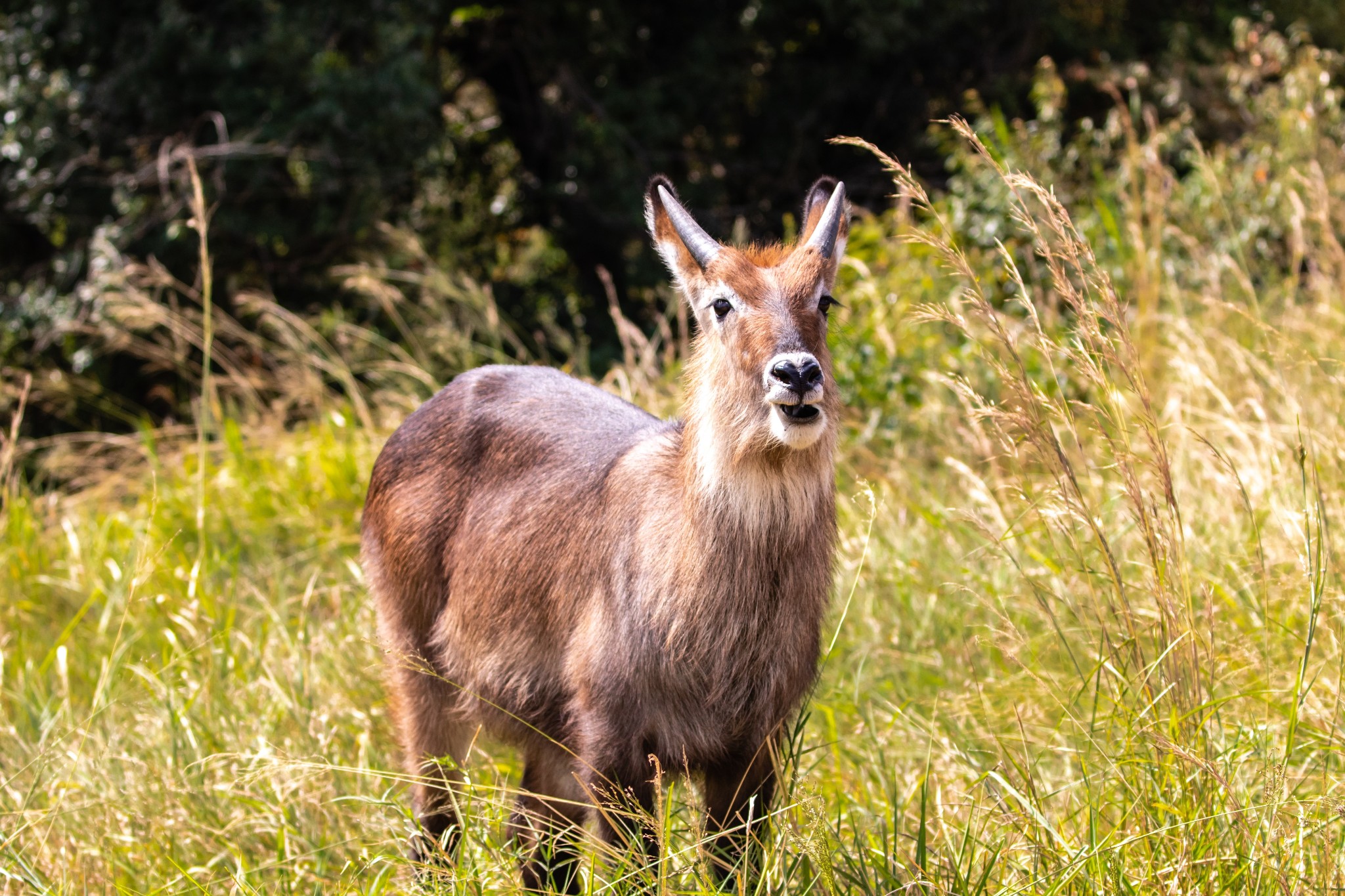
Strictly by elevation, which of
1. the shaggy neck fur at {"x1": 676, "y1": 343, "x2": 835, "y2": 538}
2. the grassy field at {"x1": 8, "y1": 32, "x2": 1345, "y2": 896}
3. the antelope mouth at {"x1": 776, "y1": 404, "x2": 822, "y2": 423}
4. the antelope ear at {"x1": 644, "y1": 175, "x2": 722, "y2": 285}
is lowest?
the grassy field at {"x1": 8, "y1": 32, "x2": 1345, "y2": 896}

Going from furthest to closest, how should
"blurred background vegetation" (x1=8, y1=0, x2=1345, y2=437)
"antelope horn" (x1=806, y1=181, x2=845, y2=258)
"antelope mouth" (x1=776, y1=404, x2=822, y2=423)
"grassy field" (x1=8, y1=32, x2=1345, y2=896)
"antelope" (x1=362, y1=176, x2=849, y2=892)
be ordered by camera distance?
"blurred background vegetation" (x1=8, y1=0, x2=1345, y2=437), "antelope horn" (x1=806, y1=181, x2=845, y2=258), "antelope" (x1=362, y1=176, x2=849, y2=892), "antelope mouth" (x1=776, y1=404, x2=822, y2=423), "grassy field" (x1=8, y1=32, x2=1345, y2=896)

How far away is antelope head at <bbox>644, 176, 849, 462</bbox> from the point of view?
2514 mm

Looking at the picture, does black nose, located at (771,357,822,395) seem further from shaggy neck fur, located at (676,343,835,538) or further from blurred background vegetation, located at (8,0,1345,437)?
blurred background vegetation, located at (8,0,1345,437)

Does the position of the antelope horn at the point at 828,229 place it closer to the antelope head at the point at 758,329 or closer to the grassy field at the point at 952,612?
the antelope head at the point at 758,329

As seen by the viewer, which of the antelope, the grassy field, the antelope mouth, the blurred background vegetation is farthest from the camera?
the blurred background vegetation

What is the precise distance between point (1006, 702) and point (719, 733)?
3.94 feet

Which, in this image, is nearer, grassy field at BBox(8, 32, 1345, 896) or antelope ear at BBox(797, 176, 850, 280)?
grassy field at BBox(8, 32, 1345, 896)

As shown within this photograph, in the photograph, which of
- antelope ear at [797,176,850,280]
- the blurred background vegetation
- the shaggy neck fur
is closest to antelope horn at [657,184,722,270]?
antelope ear at [797,176,850,280]

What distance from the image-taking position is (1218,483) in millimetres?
4312

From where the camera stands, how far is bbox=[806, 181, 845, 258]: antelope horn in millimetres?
2861

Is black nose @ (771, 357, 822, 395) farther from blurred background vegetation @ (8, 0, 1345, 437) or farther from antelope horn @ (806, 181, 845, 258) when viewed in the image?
blurred background vegetation @ (8, 0, 1345, 437)

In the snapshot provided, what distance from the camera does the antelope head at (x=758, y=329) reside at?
2514 millimetres

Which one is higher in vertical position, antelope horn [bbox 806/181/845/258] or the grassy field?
antelope horn [bbox 806/181/845/258]

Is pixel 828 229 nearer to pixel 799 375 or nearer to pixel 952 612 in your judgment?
pixel 799 375
